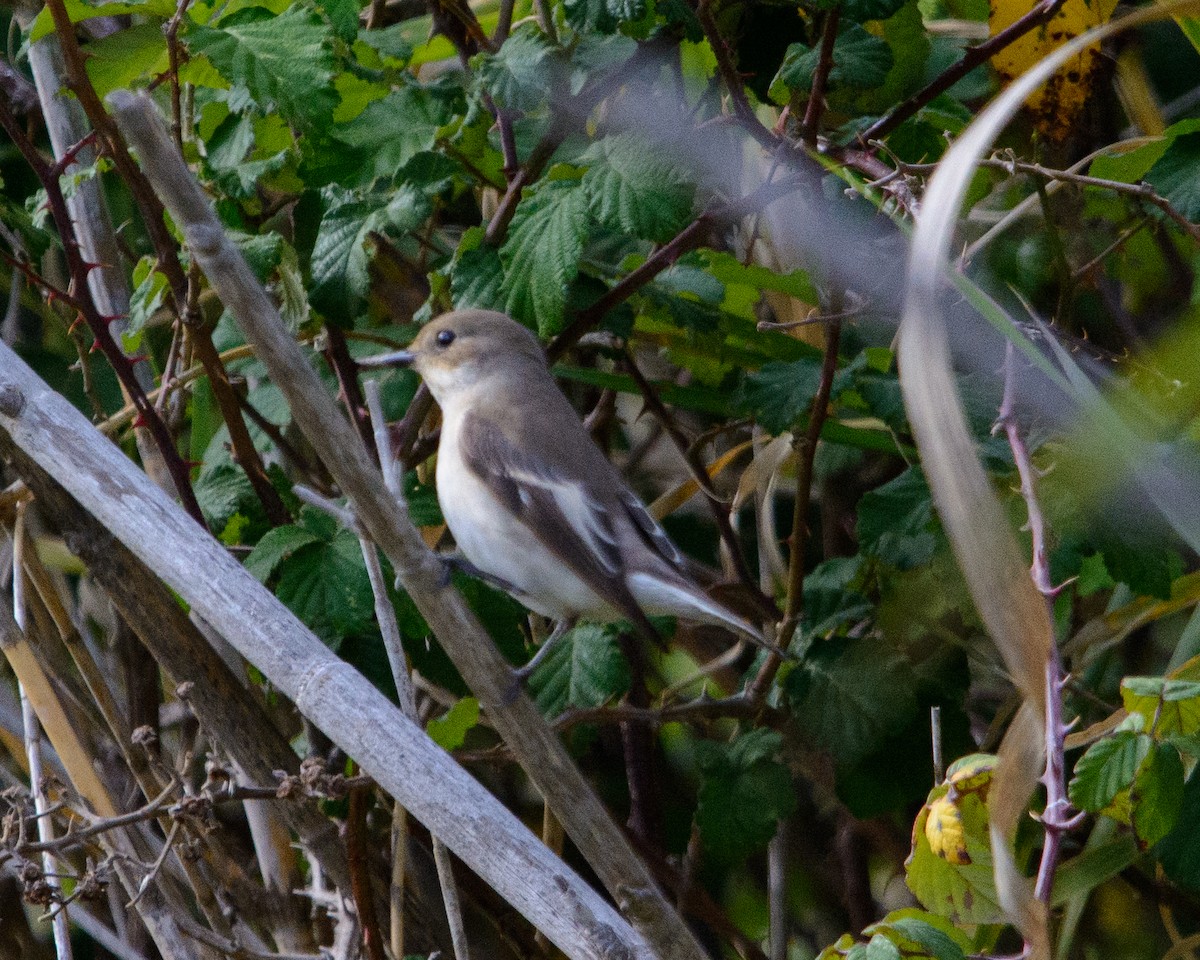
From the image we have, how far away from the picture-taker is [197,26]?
2.15m

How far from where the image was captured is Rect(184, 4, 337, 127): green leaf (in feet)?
6.74

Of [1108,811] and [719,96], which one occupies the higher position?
[719,96]

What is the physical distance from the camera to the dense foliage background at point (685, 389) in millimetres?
2057

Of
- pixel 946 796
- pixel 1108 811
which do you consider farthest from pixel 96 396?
→ pixel 1108 811

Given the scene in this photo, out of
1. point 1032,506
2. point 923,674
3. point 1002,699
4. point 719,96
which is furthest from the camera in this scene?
point 1002,699

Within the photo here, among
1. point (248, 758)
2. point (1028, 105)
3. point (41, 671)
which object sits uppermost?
point (1028, 105)

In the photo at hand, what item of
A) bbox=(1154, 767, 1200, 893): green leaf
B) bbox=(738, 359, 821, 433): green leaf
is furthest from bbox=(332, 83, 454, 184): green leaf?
bbox=(1154, 767, 1200, 893): green leaf

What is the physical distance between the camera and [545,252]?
6.93ft

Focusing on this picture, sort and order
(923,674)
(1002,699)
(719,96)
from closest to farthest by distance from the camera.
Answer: (719,96) < (923,674) < (1002,699)

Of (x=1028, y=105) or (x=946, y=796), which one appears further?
(x=1028, y=105)

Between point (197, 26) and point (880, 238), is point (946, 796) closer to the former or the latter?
point (880, 238)

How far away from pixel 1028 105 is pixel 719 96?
1.92 feet

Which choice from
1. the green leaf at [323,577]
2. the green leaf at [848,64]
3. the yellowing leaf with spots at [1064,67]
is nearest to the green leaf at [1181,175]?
the yellowing leaf with spots at [1064,67]

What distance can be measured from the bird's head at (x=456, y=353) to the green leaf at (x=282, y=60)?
62 cm
